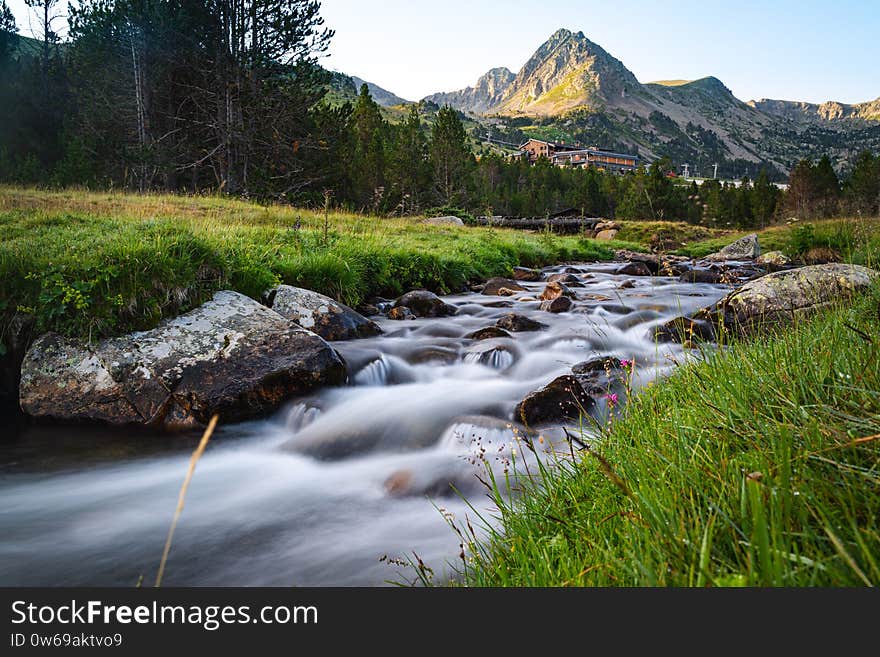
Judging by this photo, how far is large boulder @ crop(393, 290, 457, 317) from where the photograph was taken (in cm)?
979

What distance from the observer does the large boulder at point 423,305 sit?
32.1 ft

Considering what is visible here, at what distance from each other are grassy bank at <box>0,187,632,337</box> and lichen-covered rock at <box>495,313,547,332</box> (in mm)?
2876

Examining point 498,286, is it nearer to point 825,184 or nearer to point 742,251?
point 742,251

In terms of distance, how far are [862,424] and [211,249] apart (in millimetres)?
7409

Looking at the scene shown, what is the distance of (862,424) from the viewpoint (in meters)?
1.51

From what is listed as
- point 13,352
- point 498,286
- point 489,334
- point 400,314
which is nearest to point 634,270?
point 498,286

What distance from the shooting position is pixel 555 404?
478 centimetres

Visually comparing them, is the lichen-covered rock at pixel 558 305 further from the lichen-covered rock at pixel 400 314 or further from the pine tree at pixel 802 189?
the pine tree at pixel 802 189

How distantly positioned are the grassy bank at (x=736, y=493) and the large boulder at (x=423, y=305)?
23.2 feet

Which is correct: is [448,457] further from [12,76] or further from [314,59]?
[12,76]

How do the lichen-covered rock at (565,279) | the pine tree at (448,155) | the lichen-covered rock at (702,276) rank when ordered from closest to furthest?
the lichen-covered rock at (565,279) → the lichen-covered rock at (702,276) → the pine tree at (448,155)

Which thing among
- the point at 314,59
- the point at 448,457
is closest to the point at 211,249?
the point at 448,457

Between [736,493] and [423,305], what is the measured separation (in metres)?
8.49

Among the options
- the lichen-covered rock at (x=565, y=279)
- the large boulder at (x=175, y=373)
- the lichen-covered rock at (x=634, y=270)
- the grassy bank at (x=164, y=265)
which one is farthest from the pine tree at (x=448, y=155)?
the large boulder at (x=175, y=373)
